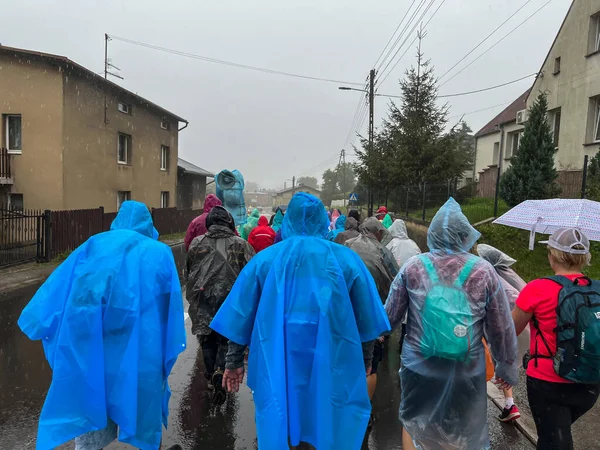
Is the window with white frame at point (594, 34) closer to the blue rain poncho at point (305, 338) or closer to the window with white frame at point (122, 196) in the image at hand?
the blue rain poncho at point (305, 338)

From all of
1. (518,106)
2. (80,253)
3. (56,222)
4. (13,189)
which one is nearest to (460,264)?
(80,253)

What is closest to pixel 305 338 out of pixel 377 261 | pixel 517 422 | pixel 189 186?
pixel 377 261

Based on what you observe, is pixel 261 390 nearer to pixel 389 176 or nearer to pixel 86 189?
pixel 86 189

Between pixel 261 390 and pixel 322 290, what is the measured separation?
64cm

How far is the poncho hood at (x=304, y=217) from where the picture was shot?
256 cm

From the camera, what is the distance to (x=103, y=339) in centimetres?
260

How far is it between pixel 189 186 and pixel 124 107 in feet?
37.4

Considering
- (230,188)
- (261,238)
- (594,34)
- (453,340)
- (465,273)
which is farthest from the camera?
(594,34)

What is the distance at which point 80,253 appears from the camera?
108 inches

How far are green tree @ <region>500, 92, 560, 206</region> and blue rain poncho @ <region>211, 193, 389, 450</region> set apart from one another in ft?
36.7

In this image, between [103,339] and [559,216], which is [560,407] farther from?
[103,339]

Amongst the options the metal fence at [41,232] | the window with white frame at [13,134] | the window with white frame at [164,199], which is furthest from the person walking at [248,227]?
the window with white frame at [164,199]

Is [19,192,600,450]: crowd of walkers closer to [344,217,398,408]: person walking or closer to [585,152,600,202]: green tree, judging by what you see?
[344,217,398,408]: person walking

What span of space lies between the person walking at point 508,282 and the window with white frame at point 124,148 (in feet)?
65.9
